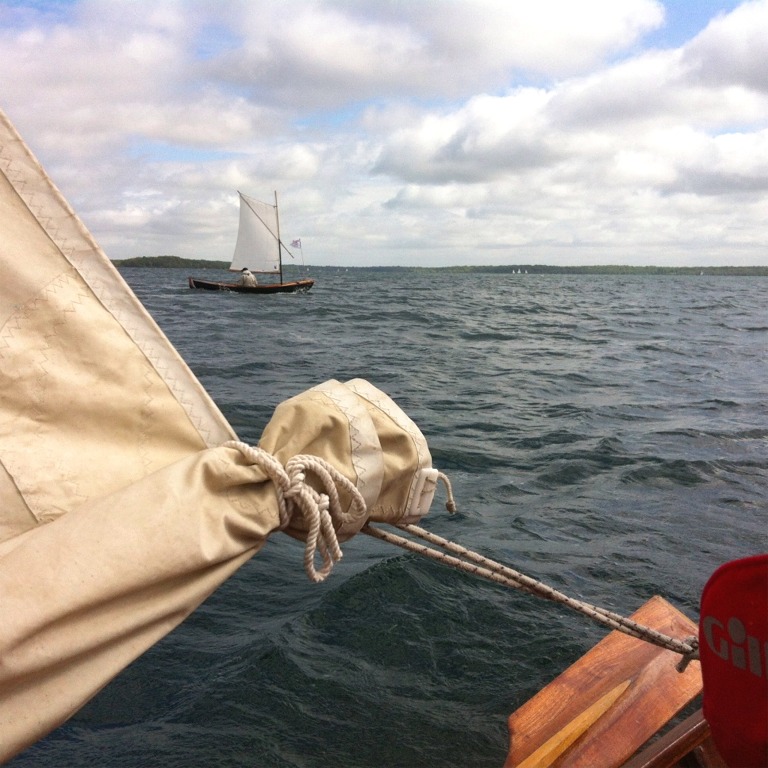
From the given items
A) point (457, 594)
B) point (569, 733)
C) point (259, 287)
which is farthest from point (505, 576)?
point (259, 287)

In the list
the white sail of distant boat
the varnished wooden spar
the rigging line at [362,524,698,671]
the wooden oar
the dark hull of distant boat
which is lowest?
the varnished wooden spar

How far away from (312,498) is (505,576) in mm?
1053

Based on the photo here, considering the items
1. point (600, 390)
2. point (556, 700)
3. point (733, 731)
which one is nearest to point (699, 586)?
point (556, 700)

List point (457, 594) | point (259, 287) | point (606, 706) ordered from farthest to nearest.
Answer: point (259, 287)
point (457, 594)
point (606, 706)

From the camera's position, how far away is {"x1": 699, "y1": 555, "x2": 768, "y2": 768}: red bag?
1508mm

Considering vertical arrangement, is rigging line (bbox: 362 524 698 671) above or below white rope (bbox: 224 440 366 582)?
below

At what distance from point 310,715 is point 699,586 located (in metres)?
3.15

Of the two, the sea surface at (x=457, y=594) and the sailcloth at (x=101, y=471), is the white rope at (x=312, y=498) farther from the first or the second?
the sea surface at (x=457, y=594)

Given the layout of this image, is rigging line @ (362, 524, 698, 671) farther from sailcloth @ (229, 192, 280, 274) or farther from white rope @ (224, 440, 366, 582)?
sailcloth @ (229, 192, 280, 274)

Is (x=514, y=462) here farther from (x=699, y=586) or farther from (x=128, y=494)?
(x=128, y=494)

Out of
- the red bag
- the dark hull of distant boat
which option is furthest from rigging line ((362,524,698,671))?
the dark hull of distant boat

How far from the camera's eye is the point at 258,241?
2002 inches

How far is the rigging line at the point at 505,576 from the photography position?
211 cm

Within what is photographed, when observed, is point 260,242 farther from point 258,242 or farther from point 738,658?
point 738,658
